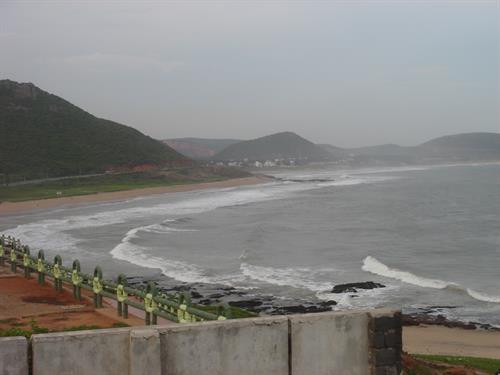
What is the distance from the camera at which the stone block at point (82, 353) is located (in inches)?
241

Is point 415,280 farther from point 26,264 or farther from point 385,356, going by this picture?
point 385,356

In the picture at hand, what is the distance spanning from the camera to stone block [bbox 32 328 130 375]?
6117 mm

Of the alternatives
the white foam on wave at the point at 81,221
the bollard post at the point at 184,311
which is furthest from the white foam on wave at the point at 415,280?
the bollard post at the point at 184,311

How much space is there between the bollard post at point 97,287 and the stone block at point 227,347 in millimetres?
5559

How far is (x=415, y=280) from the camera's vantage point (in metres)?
24.0

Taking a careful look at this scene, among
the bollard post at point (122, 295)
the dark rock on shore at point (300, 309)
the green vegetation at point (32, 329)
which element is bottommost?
the dark rock on shore at point (300, 309)

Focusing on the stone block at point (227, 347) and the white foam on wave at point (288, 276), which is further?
the white foam on wave at point (288, 276)

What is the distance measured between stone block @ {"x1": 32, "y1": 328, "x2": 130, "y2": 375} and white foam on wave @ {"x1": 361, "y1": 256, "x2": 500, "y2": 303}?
17506mm

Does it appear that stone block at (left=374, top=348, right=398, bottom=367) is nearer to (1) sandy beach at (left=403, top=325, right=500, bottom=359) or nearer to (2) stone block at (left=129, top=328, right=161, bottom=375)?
(2) stone block at (left=129, top=328, right=161, bottom=375)

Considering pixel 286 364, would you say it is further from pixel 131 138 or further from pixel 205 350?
pixel 131 138

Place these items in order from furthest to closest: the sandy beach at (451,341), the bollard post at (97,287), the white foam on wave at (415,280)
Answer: the white foam on wave at (415,280) → the sandy beach at (451,341) → the bollard post at (97,287)

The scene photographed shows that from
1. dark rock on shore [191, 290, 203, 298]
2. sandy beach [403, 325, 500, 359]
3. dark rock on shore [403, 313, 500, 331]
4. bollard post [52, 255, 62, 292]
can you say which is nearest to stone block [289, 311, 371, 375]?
bollard post [52, 255, 62, 292]

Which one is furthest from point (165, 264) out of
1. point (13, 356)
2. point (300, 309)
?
point (13, 356)

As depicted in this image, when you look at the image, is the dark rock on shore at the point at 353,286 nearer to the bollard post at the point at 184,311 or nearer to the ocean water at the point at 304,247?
the ocean water at the point at 304,247
